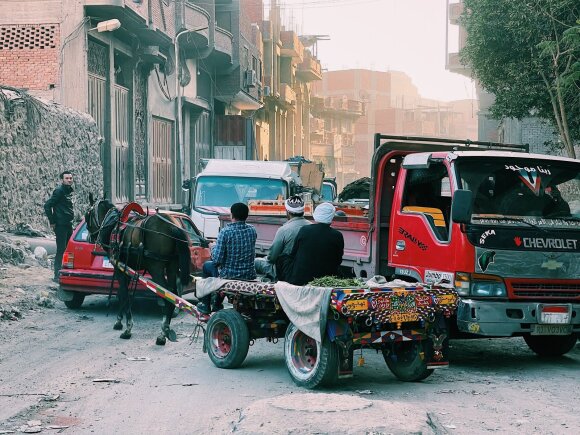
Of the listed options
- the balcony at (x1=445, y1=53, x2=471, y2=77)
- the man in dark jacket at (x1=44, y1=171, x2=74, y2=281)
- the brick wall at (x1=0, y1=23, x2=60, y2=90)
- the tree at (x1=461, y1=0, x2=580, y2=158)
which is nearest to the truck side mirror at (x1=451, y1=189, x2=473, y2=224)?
the man in dark jacket at (x1=44, y1=171, x2=74, y2=281)

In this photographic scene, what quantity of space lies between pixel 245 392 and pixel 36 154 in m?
15.4

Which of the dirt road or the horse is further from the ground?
the horse

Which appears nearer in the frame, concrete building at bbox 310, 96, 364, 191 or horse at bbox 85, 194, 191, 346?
horse at bbox 85, 194, 191, 346

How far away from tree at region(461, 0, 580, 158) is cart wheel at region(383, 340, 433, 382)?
1127cm

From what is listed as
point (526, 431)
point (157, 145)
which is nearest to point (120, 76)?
point (157, 145)

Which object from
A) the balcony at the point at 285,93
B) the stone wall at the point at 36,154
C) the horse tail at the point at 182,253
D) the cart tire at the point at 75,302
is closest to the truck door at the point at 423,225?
the horse tail at the point at 182,253

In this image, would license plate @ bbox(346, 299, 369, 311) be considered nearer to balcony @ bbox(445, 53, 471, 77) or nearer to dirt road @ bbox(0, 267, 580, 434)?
dirt road @ bbox(0, 267, 580, 434)

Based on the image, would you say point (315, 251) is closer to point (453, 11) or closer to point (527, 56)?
point (527, 56)

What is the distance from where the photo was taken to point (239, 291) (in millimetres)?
9570

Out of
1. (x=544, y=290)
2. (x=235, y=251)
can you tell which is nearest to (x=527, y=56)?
(x=544, y=290)

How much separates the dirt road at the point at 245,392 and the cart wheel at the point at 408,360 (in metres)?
0.10

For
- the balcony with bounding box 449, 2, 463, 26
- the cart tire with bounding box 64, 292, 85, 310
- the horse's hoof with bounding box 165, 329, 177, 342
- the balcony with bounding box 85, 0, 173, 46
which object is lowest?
the horse's hoof with bounding box 165, 329, 177, 342

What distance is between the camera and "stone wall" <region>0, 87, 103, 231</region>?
20.8 metres

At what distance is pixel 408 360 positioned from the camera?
9297mm
